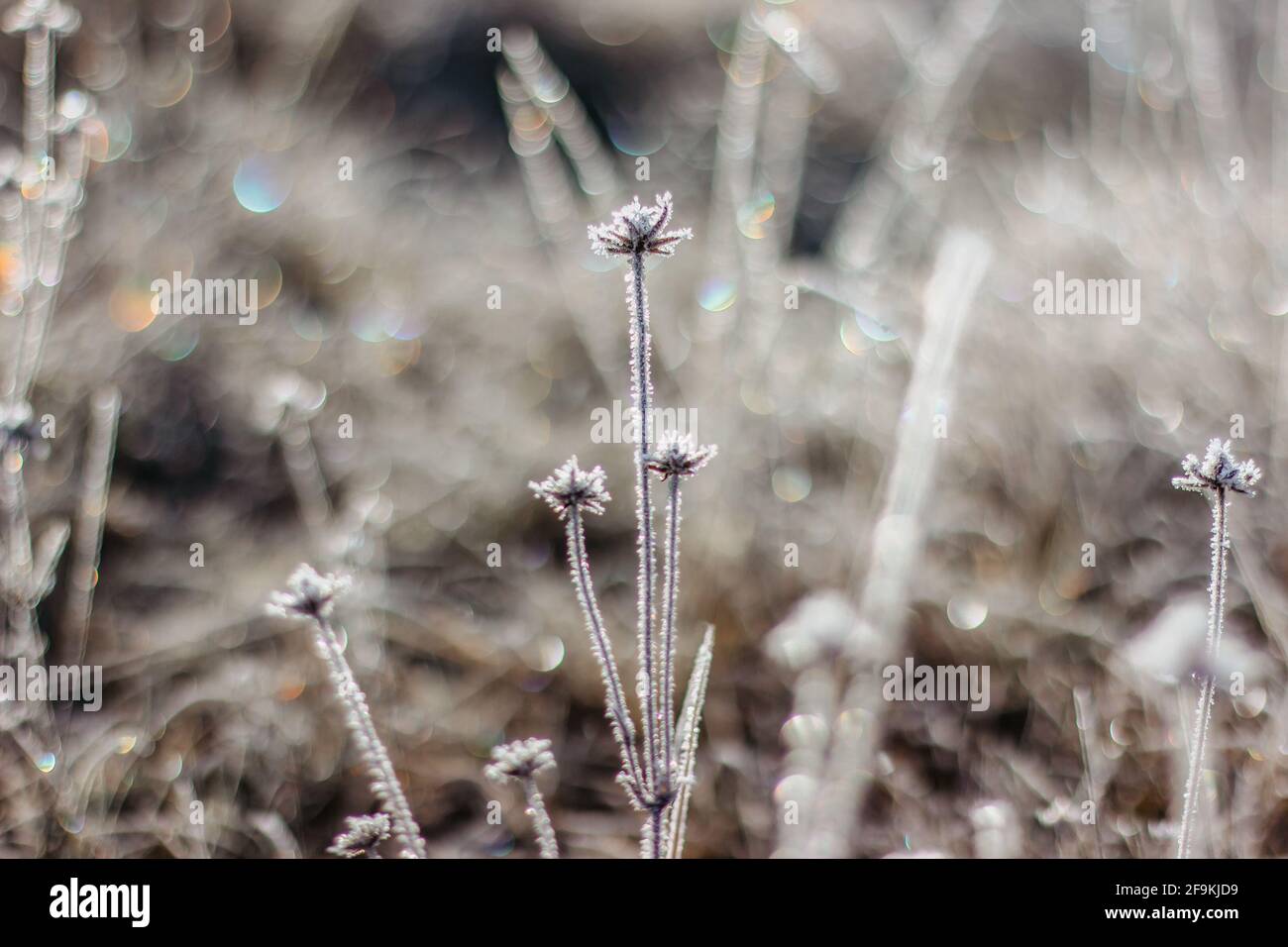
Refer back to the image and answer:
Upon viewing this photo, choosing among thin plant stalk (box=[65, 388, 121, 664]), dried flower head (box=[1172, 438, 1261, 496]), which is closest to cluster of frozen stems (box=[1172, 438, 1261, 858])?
dried flower head (box=[1172, 438, 1261, 496])

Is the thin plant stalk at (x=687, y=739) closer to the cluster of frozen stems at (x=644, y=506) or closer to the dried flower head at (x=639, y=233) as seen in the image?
the cluster of frozen stems at (x=644, y=506)

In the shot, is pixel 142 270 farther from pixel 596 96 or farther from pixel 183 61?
pixel 596 96

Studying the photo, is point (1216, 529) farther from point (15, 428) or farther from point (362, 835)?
point (15, 428)

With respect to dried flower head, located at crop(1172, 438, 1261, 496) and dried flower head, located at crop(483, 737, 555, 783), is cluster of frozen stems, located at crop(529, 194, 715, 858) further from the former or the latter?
dried flower head, located at crop(1172, 438, 1261, 496)

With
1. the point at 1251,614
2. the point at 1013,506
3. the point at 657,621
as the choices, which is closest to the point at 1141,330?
the point at 1013,506

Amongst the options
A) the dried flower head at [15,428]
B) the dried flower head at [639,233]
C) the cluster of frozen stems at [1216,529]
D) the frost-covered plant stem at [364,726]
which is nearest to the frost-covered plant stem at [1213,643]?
the cluster of frozen stems at [1216,529]

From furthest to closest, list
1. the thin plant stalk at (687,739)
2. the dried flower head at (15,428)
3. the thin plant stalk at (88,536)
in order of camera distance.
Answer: the thin plant stalk at (88,536) < the dried flower head at (15,428) < the thin plant stalk at (687,739)
